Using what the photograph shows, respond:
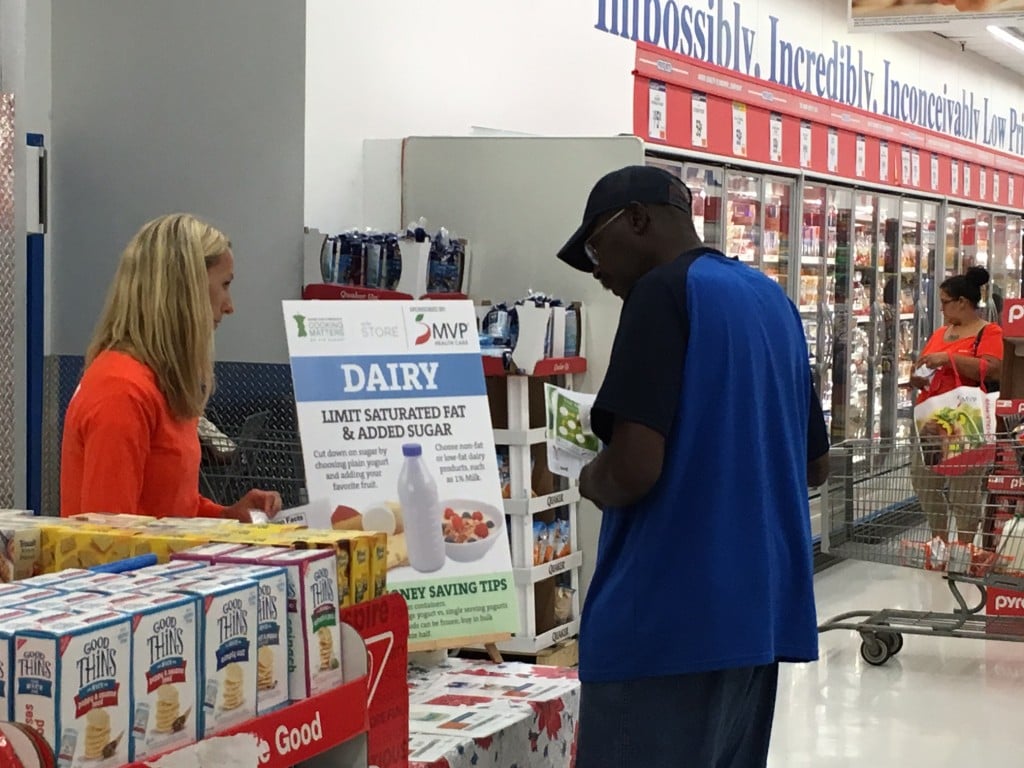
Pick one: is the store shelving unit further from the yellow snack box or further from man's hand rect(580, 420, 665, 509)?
the yellow snack box

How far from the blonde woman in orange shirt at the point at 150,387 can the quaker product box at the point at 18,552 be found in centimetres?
74

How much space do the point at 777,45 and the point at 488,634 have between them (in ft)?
21.4

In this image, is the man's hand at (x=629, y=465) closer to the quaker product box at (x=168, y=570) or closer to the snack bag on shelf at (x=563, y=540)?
the quaker product box at (x=168, y=570)

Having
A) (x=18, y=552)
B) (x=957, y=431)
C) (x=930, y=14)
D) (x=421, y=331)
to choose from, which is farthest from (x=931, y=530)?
(x=18, y=552)

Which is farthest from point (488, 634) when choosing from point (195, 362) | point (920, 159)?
point (920, 159)

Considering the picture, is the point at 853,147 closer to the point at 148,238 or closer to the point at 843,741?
the point at 843,741

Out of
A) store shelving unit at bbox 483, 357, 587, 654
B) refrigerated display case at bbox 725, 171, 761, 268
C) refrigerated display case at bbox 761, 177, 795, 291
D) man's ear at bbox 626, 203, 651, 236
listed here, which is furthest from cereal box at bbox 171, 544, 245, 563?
refrigerated display case at bbox 761, 177, 795, 291

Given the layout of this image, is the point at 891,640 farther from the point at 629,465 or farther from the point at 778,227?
the point at 629,465

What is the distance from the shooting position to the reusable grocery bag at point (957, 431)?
6391 mm

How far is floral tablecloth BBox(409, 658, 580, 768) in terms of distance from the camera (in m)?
2.62

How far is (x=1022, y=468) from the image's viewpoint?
629cm

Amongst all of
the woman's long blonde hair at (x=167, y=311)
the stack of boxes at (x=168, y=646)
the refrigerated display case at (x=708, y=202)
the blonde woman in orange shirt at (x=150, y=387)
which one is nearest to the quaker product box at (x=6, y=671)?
the stack of boxes at (x=168, y=646)

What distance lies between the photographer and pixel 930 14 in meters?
7.75

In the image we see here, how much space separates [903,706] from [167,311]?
4.20 m
